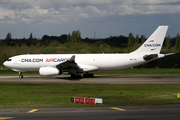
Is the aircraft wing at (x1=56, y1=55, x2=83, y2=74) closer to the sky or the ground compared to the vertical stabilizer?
closer to the ground

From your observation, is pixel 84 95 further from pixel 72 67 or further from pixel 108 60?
pixel 108 60

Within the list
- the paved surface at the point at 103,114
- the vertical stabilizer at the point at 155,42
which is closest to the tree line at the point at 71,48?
the vertical stabilizer at the point at 155,42

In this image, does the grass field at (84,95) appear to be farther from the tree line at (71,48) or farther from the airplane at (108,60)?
the tree line at (71,48)

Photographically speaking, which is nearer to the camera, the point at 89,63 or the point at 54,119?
the point at 54,119

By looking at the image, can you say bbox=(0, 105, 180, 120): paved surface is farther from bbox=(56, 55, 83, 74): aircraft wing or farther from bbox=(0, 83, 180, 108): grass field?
bbox=(56, 55, 83, 74): aircraft wing


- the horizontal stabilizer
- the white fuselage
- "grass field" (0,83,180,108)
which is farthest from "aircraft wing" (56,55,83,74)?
"grass field" (0,83,180,108)

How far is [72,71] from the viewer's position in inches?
1439

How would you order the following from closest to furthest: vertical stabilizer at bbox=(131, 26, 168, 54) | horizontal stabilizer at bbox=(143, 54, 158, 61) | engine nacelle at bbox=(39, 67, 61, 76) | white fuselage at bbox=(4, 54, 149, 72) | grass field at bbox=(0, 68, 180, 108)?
grass field at bbox=(0, 68, 180, 108) → engine nacelle at bbox=(39, 67, 61, 76) → horizontal stabilizer at bbox=(143, 54, 158, 61) → vertical stabilizer at bbox=(131, 26, 168, 54) → white fuselage at bbox=(4, 54, 149, 72)

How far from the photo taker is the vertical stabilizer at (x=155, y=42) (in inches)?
1437

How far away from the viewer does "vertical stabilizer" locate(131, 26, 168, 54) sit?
1437 inches

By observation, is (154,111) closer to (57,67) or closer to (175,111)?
(175,111)

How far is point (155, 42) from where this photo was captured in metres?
36.6

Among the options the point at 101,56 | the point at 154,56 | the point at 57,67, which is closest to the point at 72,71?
the point at 57,67

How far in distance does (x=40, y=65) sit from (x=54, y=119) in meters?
27.3
